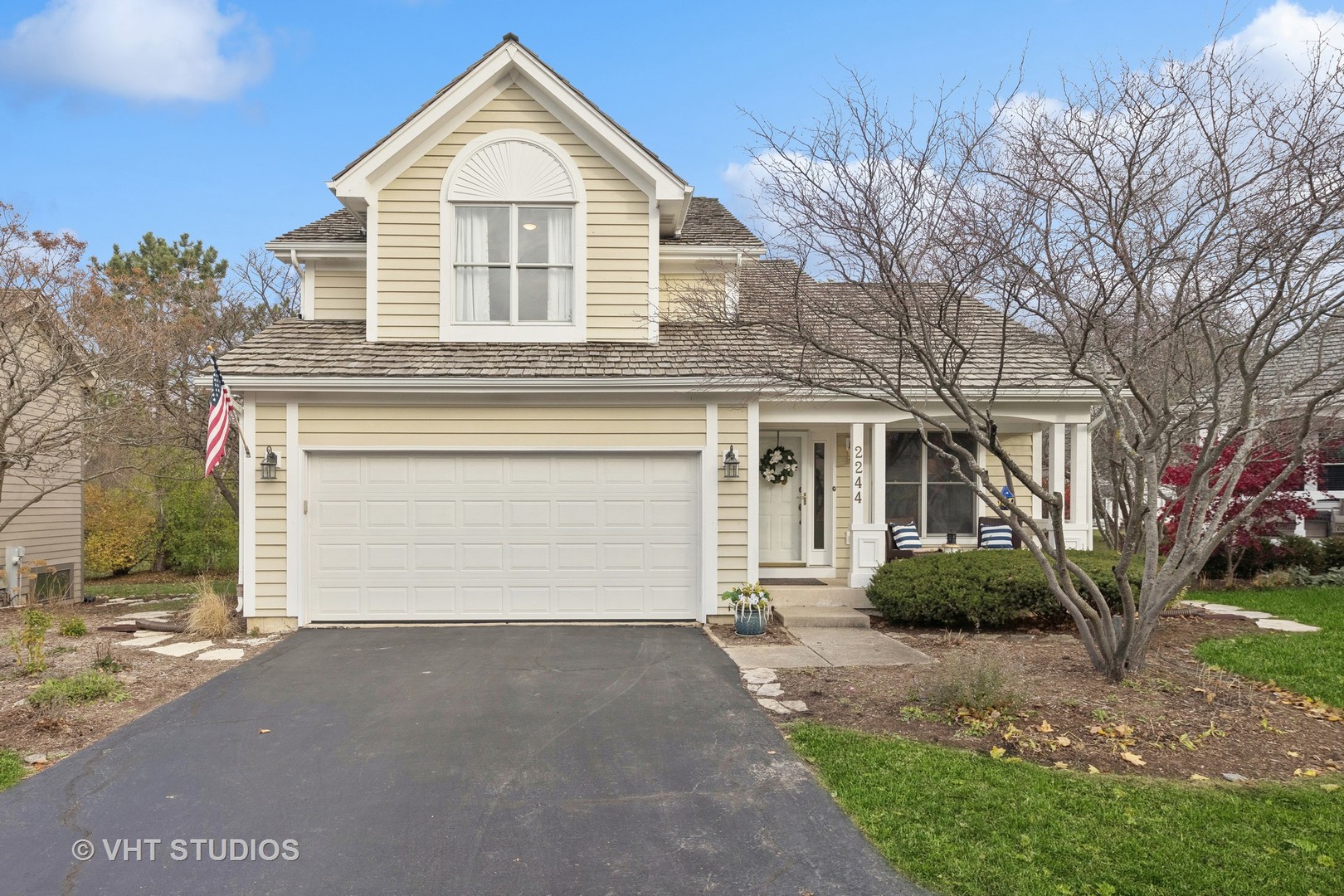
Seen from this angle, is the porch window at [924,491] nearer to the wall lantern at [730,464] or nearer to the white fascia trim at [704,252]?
the wall lantern at [730,464]

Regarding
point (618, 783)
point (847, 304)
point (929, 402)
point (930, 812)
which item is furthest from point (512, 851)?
point (929, 402)

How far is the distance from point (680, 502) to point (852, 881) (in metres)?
6.31

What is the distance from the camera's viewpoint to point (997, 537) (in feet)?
34.5

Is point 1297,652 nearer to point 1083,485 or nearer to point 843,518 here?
point 1083,485

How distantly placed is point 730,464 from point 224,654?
5.72 metres

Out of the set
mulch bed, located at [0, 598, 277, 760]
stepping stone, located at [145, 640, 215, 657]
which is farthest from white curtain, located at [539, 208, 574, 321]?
stepping stone, located at [145, 640, 215, 657]

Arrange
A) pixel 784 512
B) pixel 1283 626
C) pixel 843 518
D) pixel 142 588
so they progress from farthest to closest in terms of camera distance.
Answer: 1. pixel 142 588
2. pixel 784 512
3. pixel 843 518
4. pixel 1283 626

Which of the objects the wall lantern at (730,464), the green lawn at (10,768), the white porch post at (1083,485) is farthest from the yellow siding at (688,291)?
the green lawn at (10,768)

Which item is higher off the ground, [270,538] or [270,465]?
[270,465]

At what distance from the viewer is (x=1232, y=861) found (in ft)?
11.7

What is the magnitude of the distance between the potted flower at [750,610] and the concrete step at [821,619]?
55 cm

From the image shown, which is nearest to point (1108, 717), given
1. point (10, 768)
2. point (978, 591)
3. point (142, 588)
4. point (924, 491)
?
point (978, 591)

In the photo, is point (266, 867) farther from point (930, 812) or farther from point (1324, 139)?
point (1324, 139)

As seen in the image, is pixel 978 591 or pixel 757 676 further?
pixel 978 591
